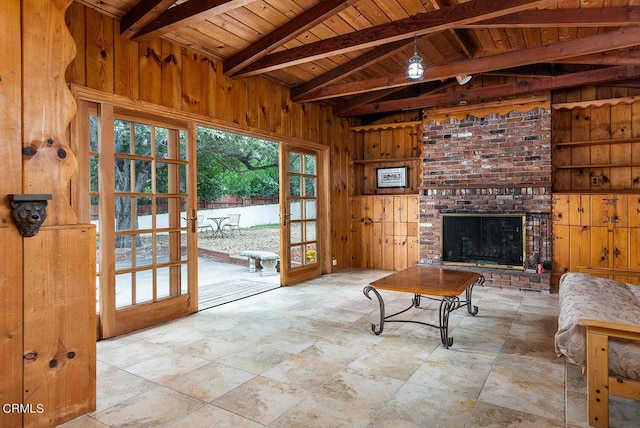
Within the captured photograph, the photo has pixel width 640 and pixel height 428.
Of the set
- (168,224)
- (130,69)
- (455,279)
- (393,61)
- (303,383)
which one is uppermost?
(393,61)

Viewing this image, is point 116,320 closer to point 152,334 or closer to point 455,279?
point 152,334

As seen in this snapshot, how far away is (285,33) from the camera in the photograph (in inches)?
138

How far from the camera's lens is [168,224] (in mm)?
3713

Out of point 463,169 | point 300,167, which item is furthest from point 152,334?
point 463,169

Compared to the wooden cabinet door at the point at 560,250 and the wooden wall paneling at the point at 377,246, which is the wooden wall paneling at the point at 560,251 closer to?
the wooden cabinet door at the point at 560,250

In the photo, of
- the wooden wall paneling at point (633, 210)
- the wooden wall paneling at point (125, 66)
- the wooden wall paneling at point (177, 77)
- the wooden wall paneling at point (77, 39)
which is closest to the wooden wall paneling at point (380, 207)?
the wooden wall paneling at point (633, 210)

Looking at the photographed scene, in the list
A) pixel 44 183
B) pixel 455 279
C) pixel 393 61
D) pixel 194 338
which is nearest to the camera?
pixel 44 183

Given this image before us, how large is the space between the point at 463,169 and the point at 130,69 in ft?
14.7

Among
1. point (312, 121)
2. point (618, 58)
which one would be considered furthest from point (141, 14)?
point (618, 58)

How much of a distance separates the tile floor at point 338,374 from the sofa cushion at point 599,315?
0.32 meters

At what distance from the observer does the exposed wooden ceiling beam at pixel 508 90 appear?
4430 mm

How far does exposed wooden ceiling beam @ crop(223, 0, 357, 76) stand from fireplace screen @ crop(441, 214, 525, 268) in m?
3.45

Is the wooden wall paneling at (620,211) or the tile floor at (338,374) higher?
the wooden wall paneling at (620,211)

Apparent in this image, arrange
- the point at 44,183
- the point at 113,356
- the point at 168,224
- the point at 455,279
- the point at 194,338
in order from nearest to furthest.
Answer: the point at 44,183, the point at 113,356, the point at 194,338, the point at 455,279, the point at 168,224
